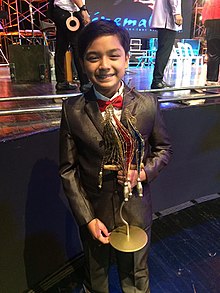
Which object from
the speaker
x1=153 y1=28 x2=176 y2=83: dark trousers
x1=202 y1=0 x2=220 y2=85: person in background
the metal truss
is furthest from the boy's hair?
the metal truss

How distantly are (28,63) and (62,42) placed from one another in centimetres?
140

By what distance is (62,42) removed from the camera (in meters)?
2.17

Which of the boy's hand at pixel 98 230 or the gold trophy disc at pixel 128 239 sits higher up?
the boy's hand at pixel 98 230

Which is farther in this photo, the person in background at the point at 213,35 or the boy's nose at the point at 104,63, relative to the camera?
the person in background at the point at 213,35

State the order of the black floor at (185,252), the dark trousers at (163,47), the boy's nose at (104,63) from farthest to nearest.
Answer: the dark trousers at (163,47) < the black floor at (185,252) < the boy's nose at (104,63)

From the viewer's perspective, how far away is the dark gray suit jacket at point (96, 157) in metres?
0.82

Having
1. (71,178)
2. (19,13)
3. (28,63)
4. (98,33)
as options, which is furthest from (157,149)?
(19,13)

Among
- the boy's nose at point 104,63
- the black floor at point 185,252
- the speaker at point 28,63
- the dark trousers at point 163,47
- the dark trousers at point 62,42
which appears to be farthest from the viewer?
the speaker at point 28,63

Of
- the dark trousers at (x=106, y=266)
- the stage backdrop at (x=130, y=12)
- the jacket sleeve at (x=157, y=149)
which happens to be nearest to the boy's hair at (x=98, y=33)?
the jacket sleeve at (x=157, y=149)

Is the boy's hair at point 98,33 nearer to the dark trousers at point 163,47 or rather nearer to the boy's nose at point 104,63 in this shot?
the boy's nose at point 104,63

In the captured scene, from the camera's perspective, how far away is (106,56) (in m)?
0.75

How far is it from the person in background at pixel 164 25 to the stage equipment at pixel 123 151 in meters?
1.56

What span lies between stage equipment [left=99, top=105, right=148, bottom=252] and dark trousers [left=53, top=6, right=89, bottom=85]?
120cm

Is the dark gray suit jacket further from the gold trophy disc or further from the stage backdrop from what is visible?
the stage backdrop
